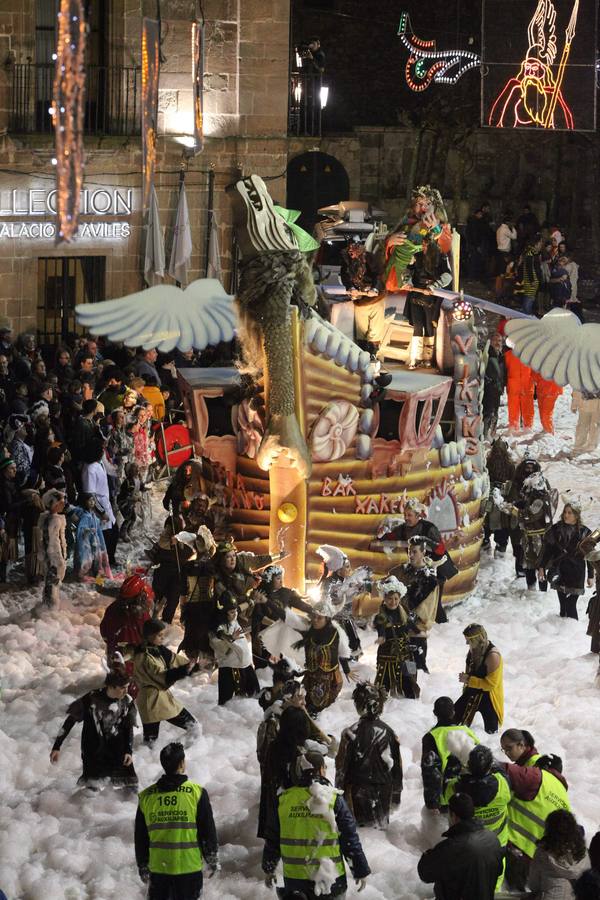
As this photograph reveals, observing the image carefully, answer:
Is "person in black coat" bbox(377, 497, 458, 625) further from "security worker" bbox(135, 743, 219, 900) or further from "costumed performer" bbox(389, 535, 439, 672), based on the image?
"security worker" bbox(135, 743, 219, 900)

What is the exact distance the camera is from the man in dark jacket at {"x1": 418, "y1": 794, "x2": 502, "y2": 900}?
8.78 m

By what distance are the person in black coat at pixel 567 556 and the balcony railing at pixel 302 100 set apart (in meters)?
11.4

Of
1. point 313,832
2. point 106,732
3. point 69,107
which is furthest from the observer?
point 69,107

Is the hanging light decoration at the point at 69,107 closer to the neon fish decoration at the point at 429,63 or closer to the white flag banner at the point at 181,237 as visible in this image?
the white flag banner at the point at 181,237

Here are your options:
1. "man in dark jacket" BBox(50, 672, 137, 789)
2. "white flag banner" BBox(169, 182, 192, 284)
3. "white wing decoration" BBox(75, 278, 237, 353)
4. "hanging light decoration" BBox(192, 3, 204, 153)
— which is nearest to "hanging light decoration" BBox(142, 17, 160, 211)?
"hanging light decoration" BBox(192, 3, 204, 153)

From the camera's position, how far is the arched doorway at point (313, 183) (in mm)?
25844

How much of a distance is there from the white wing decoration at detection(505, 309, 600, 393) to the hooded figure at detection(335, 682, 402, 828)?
18.9 feet

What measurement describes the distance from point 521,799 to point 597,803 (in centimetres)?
176

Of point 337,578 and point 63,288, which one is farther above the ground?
point 63,288

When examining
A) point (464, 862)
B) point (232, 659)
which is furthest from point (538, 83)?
point (464, 862)

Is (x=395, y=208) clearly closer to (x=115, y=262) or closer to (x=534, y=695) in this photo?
(x=115, y=262)

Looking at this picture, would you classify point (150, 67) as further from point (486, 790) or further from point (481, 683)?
point (486, 790)

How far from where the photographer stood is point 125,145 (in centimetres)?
2347

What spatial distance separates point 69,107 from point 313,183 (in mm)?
14806
